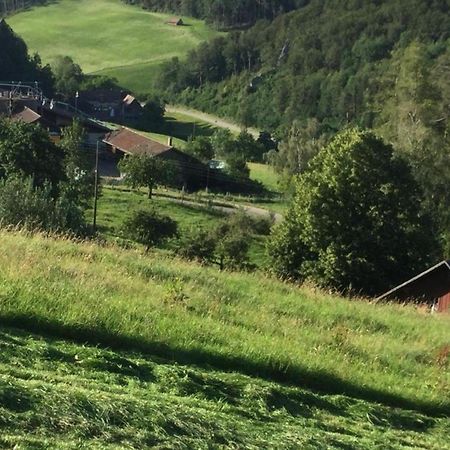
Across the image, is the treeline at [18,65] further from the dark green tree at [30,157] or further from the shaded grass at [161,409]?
the shaded grass at [161,409]

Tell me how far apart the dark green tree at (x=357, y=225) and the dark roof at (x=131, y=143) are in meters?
37.6

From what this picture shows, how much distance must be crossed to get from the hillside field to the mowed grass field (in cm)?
11999

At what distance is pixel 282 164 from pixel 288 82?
173 ft

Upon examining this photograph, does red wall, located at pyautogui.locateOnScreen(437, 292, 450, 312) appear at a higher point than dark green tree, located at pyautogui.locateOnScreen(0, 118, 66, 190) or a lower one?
lower

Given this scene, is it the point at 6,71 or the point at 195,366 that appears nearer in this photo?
the point at 195,366

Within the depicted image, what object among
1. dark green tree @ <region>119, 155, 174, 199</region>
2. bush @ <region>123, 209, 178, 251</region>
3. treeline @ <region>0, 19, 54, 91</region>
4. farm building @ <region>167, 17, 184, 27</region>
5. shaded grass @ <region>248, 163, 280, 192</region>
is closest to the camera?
bush @ <region>123, 209, 178, 251</region>

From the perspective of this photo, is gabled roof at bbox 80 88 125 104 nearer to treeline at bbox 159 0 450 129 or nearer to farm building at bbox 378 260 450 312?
treeline at bbox 159 0 450 129

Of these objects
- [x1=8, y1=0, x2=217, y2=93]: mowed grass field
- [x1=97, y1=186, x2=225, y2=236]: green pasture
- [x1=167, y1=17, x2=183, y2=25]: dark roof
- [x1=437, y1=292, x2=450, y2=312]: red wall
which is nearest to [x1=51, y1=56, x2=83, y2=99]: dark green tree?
[x1=8, y1=0, x2=217, y2=93]: mowed grass field

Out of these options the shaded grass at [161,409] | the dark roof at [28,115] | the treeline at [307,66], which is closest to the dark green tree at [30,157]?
the treeline at [307,66]

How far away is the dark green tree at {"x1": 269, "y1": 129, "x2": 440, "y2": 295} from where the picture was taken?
26.0m

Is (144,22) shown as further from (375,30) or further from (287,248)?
(287,248)

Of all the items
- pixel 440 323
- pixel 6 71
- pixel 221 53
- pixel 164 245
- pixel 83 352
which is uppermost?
pixel 221 53

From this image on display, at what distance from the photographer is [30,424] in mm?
4625

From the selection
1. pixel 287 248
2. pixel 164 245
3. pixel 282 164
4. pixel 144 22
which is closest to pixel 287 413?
pixel 287 248
